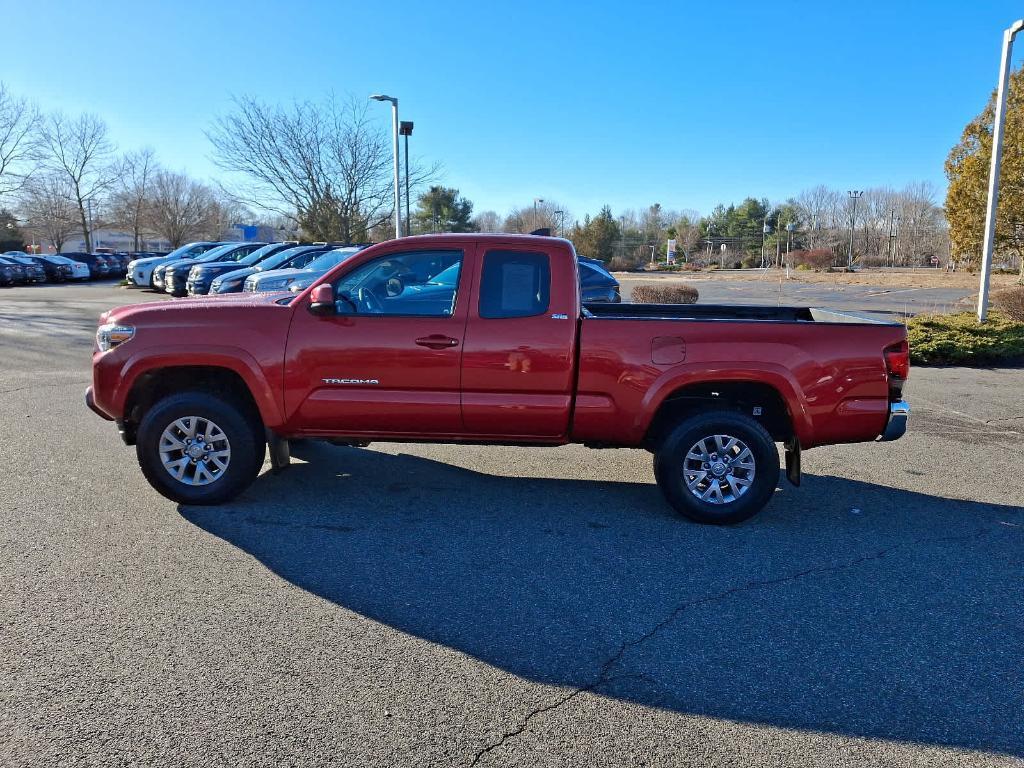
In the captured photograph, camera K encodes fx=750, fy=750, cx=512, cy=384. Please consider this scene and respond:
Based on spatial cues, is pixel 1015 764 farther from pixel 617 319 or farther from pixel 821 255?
pixel 821 255

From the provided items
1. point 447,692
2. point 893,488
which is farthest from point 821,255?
point 447,692

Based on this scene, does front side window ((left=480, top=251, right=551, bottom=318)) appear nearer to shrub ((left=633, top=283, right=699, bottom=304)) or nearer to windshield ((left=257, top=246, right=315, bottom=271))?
shrub ((left=633, top=283, right=699, bottom=304))

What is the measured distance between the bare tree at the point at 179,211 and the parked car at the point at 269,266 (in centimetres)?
4553

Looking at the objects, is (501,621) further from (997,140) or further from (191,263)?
(191,263)

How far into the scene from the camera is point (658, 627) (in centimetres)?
377

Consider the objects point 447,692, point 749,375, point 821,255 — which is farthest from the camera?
point 821,255

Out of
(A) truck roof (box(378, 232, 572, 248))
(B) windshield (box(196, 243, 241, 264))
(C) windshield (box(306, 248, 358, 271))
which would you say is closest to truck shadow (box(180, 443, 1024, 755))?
(A) truck roof (box(378, 232, 572, 248))

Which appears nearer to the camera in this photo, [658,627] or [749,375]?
[658,627]

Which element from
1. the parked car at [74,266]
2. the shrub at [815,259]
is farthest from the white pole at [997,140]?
the shrub at [815,259]

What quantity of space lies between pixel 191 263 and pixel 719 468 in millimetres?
23066

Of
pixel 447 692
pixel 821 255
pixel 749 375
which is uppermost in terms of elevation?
pixel 821 255

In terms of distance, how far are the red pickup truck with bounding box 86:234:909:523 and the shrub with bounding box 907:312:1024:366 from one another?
8.77m

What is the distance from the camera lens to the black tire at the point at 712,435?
5125 mm

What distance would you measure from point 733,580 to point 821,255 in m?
67.8
